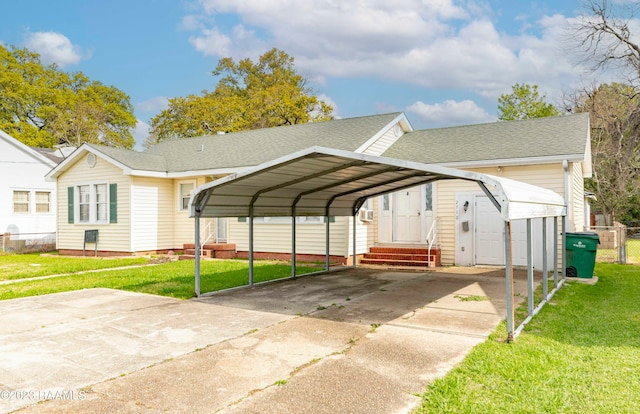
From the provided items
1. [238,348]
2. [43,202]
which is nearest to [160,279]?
[238,348]

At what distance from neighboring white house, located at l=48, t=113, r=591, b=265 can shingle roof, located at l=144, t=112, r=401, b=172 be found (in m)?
0.06

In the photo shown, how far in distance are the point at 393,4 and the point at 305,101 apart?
17.6 m

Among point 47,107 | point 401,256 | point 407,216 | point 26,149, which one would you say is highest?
point 47,107

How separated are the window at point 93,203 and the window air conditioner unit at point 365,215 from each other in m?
8.78

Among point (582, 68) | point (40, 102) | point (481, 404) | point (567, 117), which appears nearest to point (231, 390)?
point (481, 404)

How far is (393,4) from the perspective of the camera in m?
15.5

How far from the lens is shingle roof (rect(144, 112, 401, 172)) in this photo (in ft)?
49.1

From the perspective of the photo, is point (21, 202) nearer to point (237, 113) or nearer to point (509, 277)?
point (237, 113)

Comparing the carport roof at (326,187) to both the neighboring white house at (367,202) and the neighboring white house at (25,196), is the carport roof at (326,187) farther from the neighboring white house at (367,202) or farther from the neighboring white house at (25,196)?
the neighboring white house at (25,196)

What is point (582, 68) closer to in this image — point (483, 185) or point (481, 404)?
point (483, 185)

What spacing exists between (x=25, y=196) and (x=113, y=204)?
814cm

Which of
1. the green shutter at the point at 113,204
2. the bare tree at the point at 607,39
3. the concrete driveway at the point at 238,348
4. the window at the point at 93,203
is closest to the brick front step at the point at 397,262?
the concrete driveway at the point at 238,348

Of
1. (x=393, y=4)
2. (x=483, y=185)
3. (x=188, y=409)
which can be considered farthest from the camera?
(x=393, y=4)

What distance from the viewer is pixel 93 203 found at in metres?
16.7
